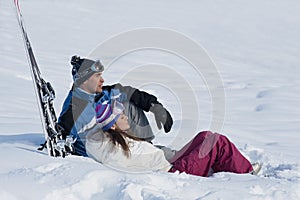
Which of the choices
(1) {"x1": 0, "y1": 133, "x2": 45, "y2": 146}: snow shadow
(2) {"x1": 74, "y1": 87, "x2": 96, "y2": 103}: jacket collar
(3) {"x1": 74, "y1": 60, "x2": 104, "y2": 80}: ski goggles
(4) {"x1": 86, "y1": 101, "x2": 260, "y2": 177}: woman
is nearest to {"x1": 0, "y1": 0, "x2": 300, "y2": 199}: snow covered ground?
(1) {"x1": 0, "y1": 133, "x2": 45, "y2": 146}: snow shadow

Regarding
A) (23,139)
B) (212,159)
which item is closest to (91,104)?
(23,139)

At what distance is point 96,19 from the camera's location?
1656 centimetres

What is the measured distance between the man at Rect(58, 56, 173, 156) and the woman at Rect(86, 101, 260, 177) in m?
0.10

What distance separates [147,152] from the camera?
436cm

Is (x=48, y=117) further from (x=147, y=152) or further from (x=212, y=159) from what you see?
(x=212, y=159)

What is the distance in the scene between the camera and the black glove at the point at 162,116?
4910mm

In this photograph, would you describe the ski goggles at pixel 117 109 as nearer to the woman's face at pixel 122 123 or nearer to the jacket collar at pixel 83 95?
the woman's face at pixel 122 123

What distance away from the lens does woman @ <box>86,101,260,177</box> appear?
416 cm

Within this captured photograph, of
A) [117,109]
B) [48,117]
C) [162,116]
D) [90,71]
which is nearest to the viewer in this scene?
[48,117]

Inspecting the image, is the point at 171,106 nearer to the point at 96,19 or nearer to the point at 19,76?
the point at 19,76

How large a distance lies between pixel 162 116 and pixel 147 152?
0.64 meters

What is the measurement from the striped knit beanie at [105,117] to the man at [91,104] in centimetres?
4

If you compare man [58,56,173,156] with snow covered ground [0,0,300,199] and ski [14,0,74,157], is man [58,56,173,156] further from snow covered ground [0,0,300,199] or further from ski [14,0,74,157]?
snow covered ground [0,0,300,199]

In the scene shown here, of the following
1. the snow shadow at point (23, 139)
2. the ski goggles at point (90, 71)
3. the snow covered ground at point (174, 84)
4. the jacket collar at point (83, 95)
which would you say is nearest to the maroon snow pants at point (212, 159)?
the snow covered ground at point (174, 84)
